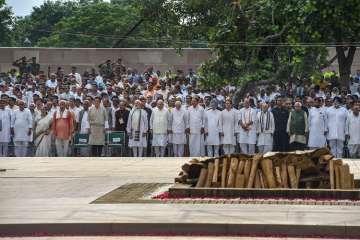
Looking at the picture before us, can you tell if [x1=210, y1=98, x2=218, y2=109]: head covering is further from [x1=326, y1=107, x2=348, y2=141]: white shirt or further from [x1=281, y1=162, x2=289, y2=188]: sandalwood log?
[x1=281, y1=162, x2=289, y2=188]: sandalwood log

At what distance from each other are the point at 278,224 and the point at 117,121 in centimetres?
1545

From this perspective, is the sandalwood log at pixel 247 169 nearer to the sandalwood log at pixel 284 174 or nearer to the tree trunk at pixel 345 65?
the sandalwood log at pixel 284 174

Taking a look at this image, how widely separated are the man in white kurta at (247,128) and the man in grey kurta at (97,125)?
3.93 meters

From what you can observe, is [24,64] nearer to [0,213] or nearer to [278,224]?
[0,213]

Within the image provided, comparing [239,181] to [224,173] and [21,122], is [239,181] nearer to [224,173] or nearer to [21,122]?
[224,173]

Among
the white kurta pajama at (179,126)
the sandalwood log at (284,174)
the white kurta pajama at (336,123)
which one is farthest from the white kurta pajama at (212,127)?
the sandalwood log at (284,174)

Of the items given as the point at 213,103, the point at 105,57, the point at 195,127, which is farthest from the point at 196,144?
the point at 105,57

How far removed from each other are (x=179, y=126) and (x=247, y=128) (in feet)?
6.74

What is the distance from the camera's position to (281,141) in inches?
995

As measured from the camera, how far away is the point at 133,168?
20406 millimetres

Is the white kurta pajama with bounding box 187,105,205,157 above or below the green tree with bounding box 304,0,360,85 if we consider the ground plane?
below

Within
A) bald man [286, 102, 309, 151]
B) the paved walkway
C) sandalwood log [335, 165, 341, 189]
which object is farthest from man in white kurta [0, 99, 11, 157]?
sandalwood log [335, 165, 341, 189]

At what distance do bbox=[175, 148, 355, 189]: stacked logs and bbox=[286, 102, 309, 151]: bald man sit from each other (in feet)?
31.0

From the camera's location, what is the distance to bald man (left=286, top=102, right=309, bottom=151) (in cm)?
2409
